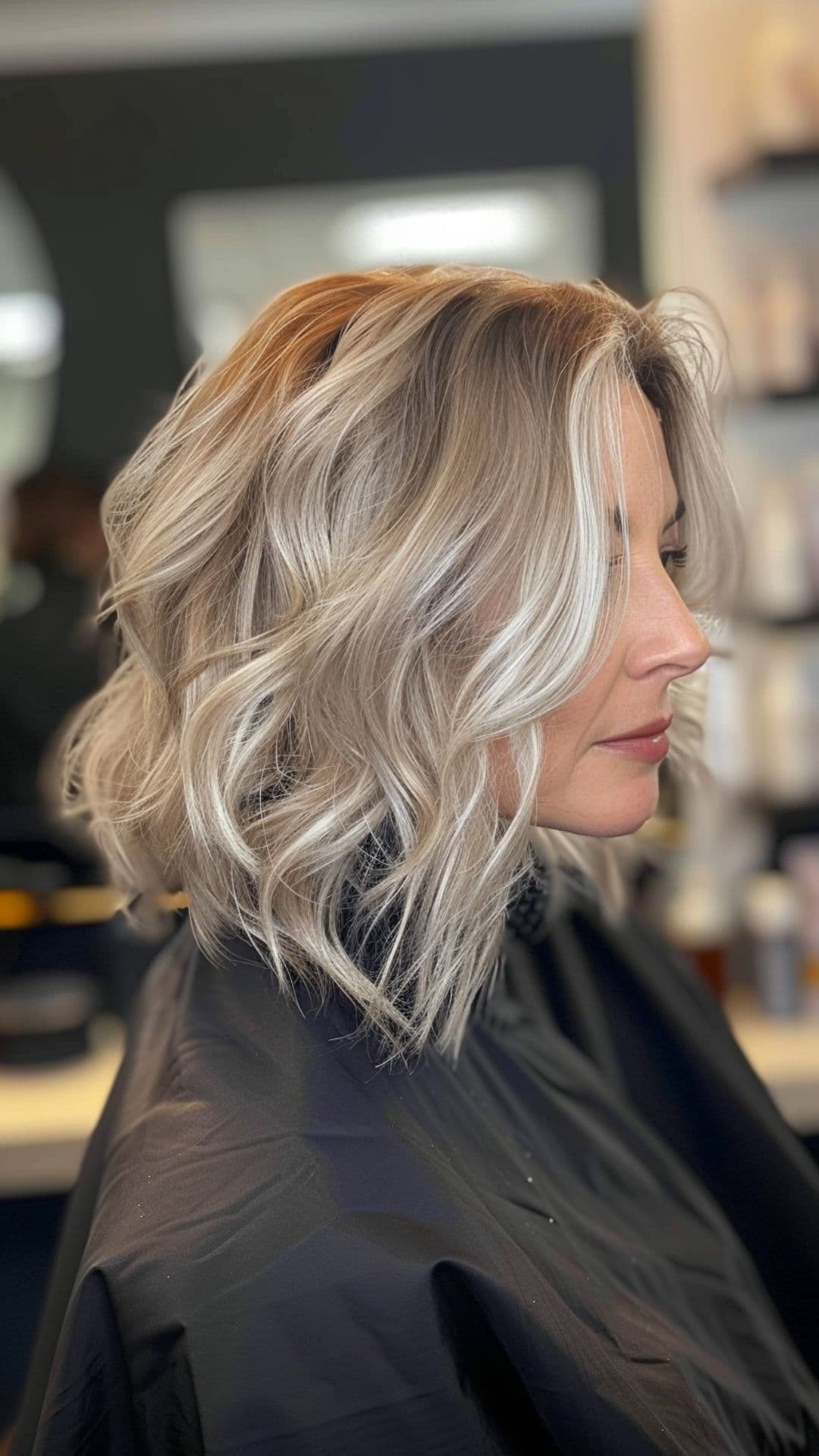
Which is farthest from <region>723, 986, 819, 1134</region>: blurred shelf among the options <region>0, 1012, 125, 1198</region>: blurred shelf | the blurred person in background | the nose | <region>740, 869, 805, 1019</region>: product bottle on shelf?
the blurred person in background

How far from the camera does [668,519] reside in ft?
3.06

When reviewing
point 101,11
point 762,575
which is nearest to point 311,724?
point 762,575

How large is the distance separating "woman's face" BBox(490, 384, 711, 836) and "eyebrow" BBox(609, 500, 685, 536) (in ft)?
0.03

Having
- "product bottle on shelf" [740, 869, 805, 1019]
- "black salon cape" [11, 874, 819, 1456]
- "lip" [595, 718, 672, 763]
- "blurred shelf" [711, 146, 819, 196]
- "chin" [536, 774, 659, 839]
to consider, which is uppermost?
"blurred shelf" [711, 146, 819, 196]

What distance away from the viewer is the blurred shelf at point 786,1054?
1858 mm

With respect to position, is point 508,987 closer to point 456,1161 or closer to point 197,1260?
point 456,1161

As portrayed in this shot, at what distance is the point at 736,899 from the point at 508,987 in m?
1.14

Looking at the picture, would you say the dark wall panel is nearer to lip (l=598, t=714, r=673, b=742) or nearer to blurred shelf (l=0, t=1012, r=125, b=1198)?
blurred shelf (l=0, t=1012, r=125, b=1198)

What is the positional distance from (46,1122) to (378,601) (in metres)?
1.16

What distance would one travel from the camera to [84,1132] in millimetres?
1688

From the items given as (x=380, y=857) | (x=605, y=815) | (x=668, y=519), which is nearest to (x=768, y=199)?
(x=668, y=519)

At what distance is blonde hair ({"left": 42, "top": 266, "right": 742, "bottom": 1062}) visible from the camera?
809 mm

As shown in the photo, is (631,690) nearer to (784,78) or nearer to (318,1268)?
(318,1268)

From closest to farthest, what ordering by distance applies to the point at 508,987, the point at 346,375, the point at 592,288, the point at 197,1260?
the point at 197,1260
the point at 346,375
the point at 592,288
the point at 508,987
